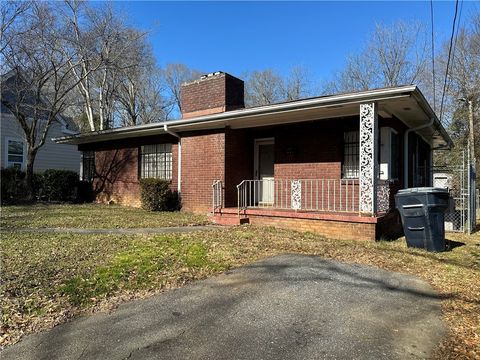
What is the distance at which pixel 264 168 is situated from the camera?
12.1 m

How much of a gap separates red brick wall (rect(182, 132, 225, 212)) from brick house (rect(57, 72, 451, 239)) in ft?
0.10

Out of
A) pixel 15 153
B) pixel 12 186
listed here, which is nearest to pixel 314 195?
pixel 12 186

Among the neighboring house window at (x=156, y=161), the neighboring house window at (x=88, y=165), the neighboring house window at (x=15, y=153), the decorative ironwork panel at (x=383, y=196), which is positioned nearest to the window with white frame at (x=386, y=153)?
the decorative ironwork panel at (x=383, y=196)

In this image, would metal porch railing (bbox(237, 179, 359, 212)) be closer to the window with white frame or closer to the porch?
the porch

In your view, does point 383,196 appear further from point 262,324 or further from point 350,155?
point 262,324

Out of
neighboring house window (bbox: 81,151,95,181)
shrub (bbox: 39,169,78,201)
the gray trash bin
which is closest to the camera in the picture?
the gray trash bin

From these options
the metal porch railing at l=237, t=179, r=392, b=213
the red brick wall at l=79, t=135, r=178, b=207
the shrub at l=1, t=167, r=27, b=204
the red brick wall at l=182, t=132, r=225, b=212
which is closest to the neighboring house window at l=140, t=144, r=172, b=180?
the red brick wall at l=79, t=135, r=178, b=207

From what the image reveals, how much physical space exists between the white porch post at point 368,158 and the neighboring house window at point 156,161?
7.12m

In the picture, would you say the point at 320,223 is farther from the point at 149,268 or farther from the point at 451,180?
the point at 451,180

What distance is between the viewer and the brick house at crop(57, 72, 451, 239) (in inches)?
330

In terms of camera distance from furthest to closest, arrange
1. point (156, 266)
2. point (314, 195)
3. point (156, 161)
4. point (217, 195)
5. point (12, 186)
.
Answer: point (12, 186), point (156, 161), point (217, 195), point (314, 195), point (156, 266)

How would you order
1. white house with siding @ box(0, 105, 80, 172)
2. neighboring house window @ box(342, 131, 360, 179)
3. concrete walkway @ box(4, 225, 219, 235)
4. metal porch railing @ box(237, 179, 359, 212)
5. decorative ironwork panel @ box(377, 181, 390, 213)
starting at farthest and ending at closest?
white house with siding @ box(0, 105, 80, 172) < neighboring house window @ box(342, 131, 360, 179) < metal porch railing @ box(237, 179, 359, 212) < decorative ironwork panel @ box(377, 181, 390, 213) < concrete walkway @ box(4, 225, 219, 235)

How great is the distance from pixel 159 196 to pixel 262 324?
367 inches

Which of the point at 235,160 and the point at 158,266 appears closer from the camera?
the point at 158,266
